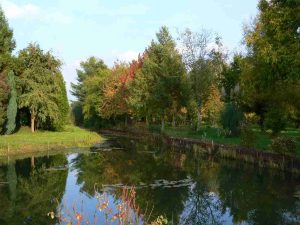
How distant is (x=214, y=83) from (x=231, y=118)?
1660 centimetres

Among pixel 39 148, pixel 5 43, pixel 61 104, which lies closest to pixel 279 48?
pixel 39 148

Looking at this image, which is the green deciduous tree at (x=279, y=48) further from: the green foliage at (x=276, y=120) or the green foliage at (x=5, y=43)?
the green foliage at (x=5, y=43)

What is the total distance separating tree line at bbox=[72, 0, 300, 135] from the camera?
24.3m

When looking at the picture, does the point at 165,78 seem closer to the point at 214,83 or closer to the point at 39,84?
the point at 214,83

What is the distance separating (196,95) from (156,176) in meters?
27.2

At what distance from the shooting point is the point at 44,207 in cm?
1772

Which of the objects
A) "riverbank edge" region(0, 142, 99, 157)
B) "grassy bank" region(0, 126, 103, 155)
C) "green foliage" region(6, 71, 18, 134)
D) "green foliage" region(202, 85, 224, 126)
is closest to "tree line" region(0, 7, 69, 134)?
"green foliage" region(6, 71, 18, 134)

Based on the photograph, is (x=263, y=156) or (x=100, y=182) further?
(x=263, y=156)

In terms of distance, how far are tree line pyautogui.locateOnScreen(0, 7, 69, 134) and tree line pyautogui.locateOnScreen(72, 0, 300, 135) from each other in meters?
10.5

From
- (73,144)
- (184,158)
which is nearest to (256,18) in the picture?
(184,158)

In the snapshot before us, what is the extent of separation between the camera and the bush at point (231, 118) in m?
37.9

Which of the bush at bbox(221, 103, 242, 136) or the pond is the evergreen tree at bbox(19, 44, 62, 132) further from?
the bush at bbox(221, 103, 242, 136)

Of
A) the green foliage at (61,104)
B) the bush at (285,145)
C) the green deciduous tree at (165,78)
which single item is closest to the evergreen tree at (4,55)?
the green foliage at (61,104)

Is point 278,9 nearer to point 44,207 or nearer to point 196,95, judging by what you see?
point 44,207
